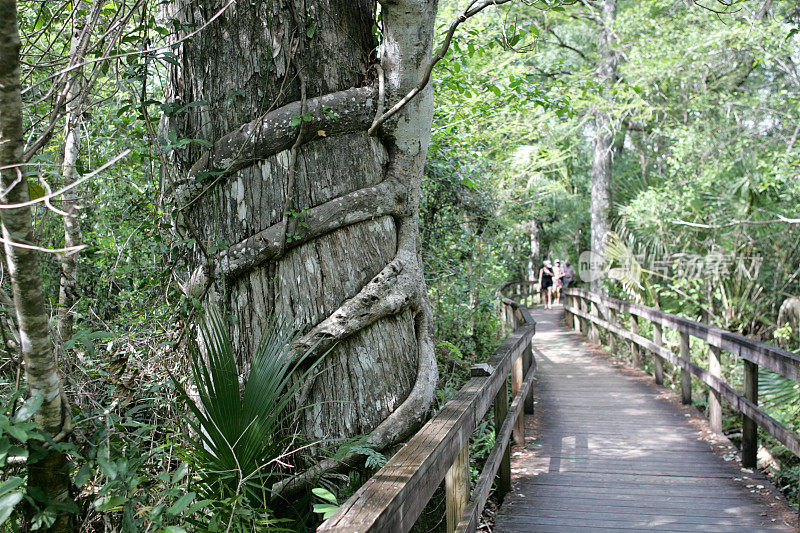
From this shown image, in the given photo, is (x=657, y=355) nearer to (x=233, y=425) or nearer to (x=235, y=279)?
(x=235, y=279)

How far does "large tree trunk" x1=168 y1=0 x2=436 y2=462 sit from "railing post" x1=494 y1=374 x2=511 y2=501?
1552 millimetres

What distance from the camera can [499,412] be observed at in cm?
442

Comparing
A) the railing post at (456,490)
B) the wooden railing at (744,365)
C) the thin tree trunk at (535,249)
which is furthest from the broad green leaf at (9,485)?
the thin tree trunk at (535,249)

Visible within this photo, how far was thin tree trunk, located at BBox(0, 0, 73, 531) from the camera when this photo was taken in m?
1.66

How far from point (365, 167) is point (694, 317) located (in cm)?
1126

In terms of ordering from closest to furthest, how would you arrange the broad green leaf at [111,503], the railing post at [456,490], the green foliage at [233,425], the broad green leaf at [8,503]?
the broad green leaf at [8,503] → the broad green leaf at [111,503] → the green foliage at [233,425] → the railing post at [456,490]

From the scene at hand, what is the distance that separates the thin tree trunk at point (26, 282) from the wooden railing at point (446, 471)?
108 centimetres

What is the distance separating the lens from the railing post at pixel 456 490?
2.77 metres

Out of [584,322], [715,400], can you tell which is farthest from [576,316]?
[715,400]

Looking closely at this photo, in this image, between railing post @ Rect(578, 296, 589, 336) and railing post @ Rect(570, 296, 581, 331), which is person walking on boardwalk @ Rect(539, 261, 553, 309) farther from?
railing post @ Rect(578, 296, 589, 336)

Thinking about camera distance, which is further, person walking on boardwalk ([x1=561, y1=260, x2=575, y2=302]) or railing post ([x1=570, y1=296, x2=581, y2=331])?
person walking on boardwalk ([x1=561, y1=260, x2=575, y2=302])

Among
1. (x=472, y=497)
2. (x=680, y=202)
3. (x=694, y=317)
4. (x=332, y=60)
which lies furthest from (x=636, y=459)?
(x=680, y=202)

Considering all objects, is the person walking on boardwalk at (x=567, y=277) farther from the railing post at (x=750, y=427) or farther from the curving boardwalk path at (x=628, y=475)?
the railing post at (x=750, y=427)

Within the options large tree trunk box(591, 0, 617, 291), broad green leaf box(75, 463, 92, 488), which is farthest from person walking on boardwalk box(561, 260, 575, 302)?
broad green leaf box(75, 463, 92, 488)
